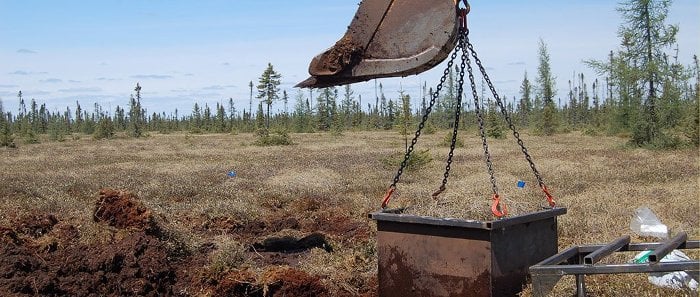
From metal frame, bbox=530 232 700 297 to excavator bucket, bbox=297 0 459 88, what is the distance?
1.80m

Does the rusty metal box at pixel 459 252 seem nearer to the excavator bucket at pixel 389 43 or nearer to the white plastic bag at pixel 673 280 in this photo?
the white plastic bag at pixel 673 280

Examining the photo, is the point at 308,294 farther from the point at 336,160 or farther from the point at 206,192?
the point at 336,160

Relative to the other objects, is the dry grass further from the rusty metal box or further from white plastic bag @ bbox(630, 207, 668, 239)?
the rusty metal box

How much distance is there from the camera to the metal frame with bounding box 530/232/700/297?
149 inches

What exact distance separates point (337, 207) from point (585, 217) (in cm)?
410

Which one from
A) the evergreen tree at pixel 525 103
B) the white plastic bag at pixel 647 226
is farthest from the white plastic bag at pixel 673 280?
the evergreen tree at pixel 525 103

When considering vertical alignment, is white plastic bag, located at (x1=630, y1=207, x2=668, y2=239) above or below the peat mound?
below

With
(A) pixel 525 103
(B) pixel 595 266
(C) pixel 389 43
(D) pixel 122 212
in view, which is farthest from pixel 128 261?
(A) pixel 525 103

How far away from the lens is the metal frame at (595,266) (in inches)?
149

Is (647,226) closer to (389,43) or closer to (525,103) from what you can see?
(389,43)

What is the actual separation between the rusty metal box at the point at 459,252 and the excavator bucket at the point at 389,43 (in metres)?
1.19

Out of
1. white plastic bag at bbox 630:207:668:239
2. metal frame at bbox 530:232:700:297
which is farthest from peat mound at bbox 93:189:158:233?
white plastic bag at bbox 630:207:668:239

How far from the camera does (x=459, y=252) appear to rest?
188 inches

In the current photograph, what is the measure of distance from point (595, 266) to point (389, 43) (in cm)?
242
